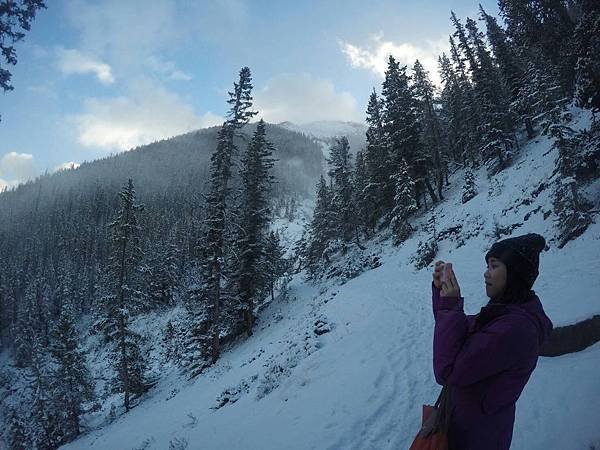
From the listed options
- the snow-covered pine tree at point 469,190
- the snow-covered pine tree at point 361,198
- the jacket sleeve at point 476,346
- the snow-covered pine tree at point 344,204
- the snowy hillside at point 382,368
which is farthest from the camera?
the snow-covered pine tree at point 344,204

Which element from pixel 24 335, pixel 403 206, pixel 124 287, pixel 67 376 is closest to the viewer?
pixel 124 287

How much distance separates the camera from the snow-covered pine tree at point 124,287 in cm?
2669

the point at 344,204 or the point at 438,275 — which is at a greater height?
the point at 344,204

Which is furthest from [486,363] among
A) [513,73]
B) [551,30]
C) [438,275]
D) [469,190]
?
[513,73]

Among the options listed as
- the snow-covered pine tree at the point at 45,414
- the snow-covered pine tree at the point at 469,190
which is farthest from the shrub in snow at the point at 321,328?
the snow-covered pine tree at the point at 45,414

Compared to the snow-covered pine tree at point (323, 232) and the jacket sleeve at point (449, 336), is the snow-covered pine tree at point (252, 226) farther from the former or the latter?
the jacket sleeve at point (449, 336)

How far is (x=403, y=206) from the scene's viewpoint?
104 ft

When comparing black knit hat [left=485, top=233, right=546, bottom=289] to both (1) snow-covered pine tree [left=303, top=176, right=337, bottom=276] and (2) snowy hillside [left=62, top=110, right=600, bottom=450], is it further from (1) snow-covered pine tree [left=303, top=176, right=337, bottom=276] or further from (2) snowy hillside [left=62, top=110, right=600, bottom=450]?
(1) snow-covered pine tree [left=303, top=176, right=337, bottom=276]

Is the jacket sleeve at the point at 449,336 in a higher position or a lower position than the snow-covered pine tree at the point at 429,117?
lower

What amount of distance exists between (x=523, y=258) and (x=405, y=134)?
36154 millimetres

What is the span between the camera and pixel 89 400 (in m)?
39.3

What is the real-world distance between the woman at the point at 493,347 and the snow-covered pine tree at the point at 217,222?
23.8 metres

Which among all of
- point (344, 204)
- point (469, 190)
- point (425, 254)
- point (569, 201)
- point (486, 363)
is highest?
point (344, 204)

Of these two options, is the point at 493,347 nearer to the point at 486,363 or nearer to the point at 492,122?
the point at 486,363
